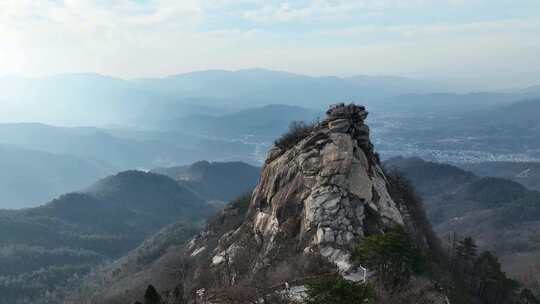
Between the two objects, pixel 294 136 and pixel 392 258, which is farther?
pixel 294 136

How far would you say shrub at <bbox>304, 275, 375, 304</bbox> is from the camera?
19859mm

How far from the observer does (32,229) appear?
7500 inches

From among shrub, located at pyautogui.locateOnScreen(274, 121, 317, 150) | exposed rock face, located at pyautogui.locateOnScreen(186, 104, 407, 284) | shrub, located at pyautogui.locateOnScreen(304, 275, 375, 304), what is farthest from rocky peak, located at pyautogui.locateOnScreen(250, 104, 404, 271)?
shrub, located at pyautogui.locateOnScreen(304, 275, 375, 304)

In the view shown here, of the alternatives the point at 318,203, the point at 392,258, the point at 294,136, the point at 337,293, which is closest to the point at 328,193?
the point at 318,203

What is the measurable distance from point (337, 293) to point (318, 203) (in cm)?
2226

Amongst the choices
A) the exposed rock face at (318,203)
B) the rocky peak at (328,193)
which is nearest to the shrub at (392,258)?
the exposed rock face at (318,203)

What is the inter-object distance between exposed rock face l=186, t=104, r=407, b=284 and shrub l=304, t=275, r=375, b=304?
47.2 feet

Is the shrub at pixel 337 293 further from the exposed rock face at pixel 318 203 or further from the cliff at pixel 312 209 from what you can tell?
the exposed rock face at pixel 318 203

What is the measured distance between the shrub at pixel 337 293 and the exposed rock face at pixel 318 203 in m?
14.4

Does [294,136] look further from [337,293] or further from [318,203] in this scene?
[337,293]

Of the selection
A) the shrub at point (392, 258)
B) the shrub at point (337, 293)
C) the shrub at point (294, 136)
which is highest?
the shrub at point (294, 136)

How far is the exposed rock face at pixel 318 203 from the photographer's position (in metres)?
40.3

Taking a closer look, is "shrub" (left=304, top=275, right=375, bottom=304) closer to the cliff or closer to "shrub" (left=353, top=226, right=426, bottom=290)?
"shrub" (left=353, top=226, right=426, bottom=290)

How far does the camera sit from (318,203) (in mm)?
42188
